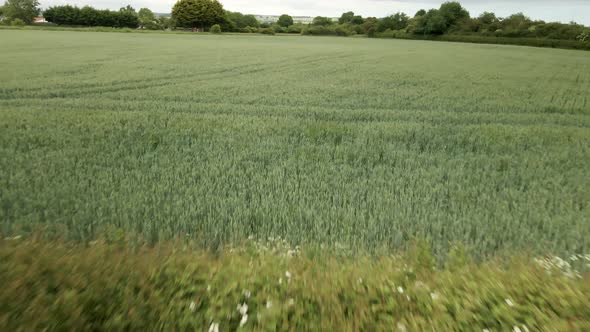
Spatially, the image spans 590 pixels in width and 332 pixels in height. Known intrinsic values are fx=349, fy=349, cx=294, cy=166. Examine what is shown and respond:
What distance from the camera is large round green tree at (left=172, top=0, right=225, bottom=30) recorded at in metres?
109

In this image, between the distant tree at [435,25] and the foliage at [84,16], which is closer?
the distant tree at [435,25]

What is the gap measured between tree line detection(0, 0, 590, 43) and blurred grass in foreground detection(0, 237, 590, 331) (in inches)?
3580

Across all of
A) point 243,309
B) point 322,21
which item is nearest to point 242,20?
point 322,21

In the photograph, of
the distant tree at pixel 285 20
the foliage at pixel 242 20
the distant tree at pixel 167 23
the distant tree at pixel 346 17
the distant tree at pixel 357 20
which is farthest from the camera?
the distant tree at pixel 285 20

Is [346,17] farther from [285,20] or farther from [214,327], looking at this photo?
[214,327]

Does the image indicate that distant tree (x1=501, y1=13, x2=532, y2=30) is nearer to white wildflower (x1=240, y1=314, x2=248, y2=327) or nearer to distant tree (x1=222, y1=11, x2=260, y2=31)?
distant tree (x1=222, y1=11, x2=260, y2=31)

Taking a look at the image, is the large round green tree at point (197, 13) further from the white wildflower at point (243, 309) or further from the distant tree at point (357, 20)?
the white wildflower at point (243, 309)

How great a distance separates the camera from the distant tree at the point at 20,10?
11875 cm

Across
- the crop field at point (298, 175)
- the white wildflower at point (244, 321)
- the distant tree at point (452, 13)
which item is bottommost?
the crop field at point (298, 175)

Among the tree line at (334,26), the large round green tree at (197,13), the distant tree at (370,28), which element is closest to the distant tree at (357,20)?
the tree line at (334,26)

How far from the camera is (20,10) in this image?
→ 12062cm

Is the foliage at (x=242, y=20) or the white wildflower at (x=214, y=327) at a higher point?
the foliage at (x=242, y=20)

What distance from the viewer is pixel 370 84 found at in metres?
17.1

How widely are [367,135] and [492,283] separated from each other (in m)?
5.37
